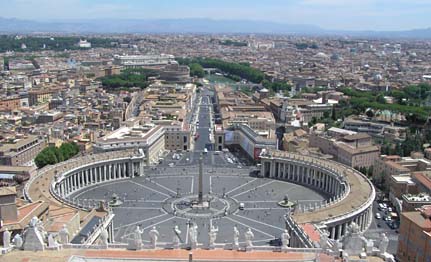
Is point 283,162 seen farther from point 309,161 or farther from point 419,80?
point 419,80

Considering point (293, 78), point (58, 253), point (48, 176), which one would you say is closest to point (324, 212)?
point (58, 253)

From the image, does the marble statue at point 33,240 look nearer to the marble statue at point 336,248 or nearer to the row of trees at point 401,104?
the marble statue at point 336,248

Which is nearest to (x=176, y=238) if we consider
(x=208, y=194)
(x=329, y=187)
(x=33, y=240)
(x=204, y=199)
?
(x=33, y=240)

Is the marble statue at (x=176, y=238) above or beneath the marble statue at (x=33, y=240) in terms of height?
beneath

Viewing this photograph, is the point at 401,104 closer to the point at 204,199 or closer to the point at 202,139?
the point at 202,139

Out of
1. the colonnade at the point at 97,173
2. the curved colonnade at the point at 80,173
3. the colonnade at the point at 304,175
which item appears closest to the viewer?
the curved colonnade at the point at 80,173

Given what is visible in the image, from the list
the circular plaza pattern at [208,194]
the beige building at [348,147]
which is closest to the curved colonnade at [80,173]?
the circular plaza pattern at [208,194]

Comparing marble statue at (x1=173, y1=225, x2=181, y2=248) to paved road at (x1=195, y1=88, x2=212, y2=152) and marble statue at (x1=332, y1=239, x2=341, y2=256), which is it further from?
paved road at (x1=195, y1=88, x2=212, y2=152)
